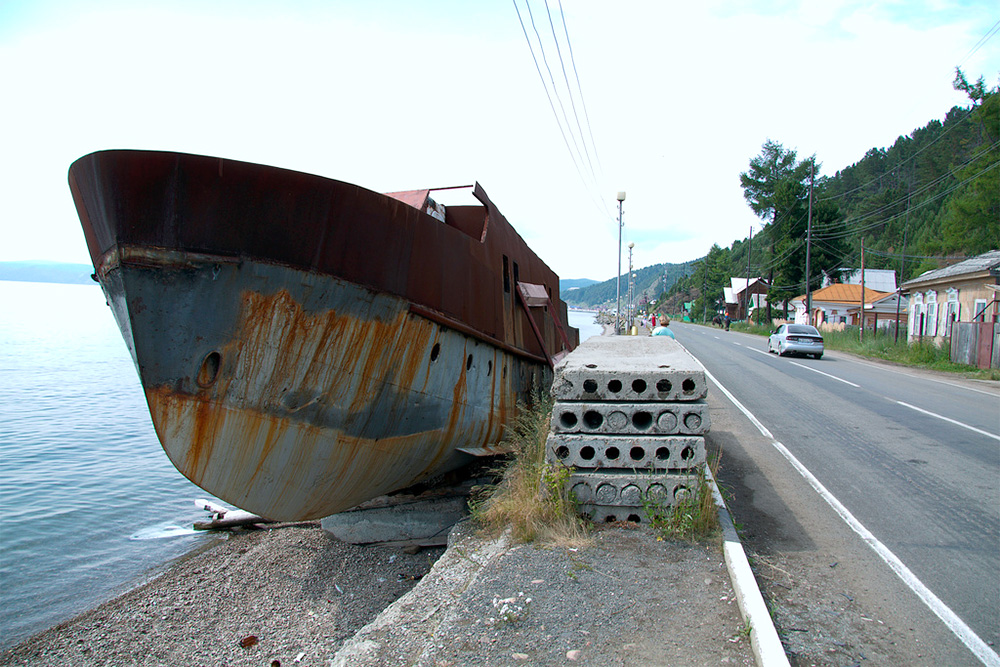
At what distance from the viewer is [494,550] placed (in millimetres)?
4852

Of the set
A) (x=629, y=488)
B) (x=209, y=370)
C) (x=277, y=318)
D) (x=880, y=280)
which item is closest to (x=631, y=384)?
(x=629, y=488)

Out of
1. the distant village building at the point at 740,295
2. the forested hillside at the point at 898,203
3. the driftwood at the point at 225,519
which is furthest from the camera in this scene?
the distant village building at the point at 740,295

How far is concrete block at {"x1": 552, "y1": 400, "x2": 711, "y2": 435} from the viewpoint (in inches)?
187

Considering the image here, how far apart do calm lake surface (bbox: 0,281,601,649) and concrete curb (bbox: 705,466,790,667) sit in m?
7.09

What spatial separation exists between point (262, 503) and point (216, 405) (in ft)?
3.52

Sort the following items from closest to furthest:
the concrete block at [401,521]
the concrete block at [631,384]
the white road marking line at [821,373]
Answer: the concrete block at [631,384] < the concrete block at [401,521] < the white road marking line at [821,373]

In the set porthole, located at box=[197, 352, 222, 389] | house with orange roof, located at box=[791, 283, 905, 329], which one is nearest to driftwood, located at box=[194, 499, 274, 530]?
porthole, located at box=[197, 352, 222, 389]

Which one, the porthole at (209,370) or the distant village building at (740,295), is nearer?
the porthole at (209,370)

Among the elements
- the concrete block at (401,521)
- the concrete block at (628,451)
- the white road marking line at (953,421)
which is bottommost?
the concrete block at (401,521)

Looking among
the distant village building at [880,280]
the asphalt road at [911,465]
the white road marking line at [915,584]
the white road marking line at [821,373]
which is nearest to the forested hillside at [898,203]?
the distant village building at [880,280]

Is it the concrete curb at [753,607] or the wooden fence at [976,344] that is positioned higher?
the wooden fence at [976,344]

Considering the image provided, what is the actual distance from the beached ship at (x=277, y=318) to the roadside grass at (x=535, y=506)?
992mm

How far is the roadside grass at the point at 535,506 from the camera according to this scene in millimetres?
4660

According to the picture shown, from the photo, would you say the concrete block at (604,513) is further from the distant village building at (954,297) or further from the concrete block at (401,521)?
the distant village building at (954,297)
